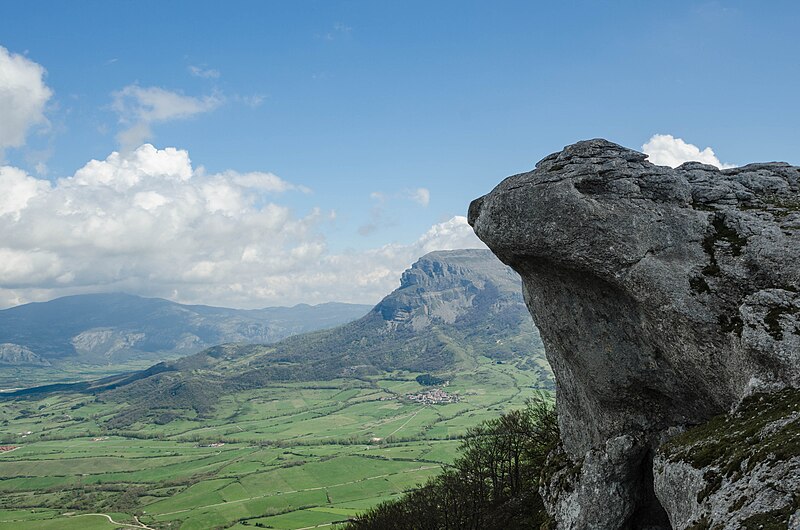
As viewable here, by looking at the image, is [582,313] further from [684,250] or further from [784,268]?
[784,268]

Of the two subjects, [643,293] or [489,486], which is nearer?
[643,293]

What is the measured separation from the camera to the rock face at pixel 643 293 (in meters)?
18.8

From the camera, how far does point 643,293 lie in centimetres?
2072

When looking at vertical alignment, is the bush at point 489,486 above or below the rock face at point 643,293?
below

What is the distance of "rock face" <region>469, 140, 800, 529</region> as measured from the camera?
18766mm

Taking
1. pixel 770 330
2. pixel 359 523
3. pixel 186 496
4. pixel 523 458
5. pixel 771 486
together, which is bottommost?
pixel 186 496

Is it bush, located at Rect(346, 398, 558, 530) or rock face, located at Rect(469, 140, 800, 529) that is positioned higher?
rock face, located at Rect(469, 140, 800, 529)

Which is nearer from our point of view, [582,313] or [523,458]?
[582,313]

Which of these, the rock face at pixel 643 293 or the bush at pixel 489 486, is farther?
the bush at pixel 489 486

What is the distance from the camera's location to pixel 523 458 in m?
46.5

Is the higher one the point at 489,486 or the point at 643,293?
Answer: the point at 643,293

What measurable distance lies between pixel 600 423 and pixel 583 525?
523 cm

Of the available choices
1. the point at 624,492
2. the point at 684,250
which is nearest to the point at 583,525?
the point at 624,492

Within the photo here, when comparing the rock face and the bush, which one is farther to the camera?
the bush
